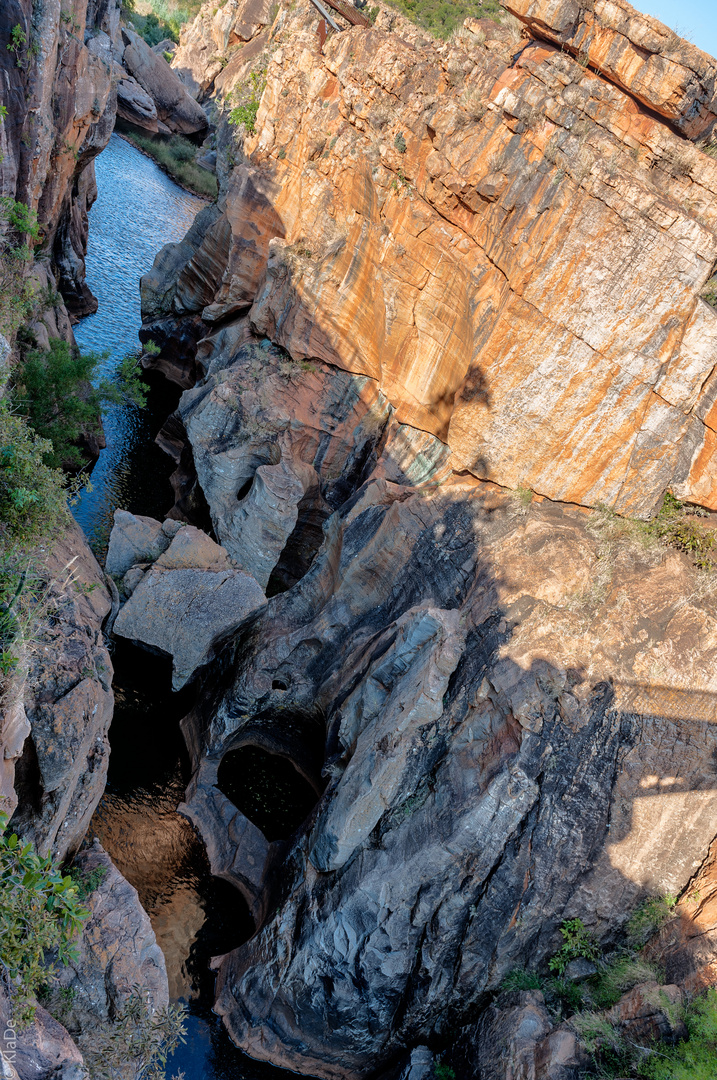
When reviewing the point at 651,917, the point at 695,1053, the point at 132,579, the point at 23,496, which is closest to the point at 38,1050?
the point at 23,496

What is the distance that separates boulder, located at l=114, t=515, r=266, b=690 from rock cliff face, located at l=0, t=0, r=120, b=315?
32.6 feet

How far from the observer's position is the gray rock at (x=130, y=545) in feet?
58.7

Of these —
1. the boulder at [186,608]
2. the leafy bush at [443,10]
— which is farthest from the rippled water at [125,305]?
the leafy bush at [443,10]

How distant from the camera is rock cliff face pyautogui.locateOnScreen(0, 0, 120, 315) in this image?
15.9 metres

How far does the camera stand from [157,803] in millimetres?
16156

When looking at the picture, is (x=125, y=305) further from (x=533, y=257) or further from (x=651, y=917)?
(x=651, y=917)

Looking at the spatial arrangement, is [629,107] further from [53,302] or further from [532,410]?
[53,302]

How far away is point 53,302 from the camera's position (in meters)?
21.8

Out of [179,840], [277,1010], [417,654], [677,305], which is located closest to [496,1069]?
[277,1010]

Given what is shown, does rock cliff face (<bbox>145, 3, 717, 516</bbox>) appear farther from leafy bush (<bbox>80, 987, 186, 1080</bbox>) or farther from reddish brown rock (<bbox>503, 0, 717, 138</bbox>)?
leafy bush (<bbox>80, 987, 186, 1080</bbox>)

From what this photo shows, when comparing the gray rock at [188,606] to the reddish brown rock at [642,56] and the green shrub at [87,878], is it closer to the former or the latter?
the green shrub at [87,878]

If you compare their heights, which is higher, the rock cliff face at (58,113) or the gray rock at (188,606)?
the rock cliff face at (58,113)

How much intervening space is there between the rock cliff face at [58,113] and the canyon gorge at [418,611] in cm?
15

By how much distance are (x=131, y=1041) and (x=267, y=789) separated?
25.9 ft
